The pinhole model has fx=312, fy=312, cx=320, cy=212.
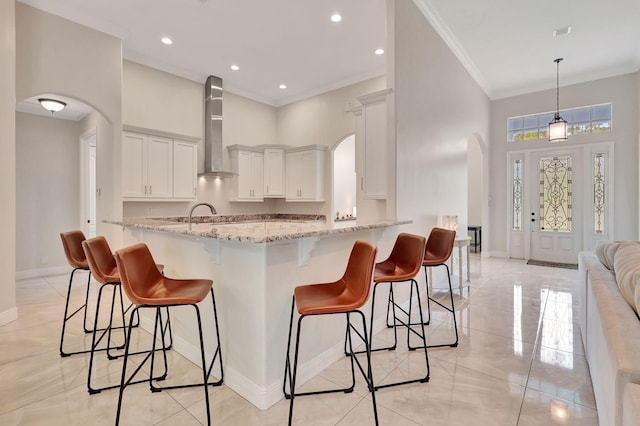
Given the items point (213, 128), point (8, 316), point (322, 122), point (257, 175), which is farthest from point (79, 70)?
point (322, 122)

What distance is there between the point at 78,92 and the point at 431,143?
4464 millimetres

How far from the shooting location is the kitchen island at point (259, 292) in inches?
74.3

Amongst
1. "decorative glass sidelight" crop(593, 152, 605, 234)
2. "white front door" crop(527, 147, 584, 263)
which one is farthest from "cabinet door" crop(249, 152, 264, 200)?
"decorative glass sidelight" crop(593, 152, 605, 234)

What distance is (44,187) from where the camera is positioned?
5.44m

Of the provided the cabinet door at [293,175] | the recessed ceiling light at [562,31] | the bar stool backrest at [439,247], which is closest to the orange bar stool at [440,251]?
the bar stool backrest at [439,247]

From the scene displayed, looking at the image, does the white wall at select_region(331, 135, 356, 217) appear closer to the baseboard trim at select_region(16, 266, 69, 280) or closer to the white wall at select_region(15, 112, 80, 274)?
the white wall at select_region(15, 112, 80, 274)

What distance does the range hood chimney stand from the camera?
5656 millimetres

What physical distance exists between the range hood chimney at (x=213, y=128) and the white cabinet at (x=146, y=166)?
0.77m

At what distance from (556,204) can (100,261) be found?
7388 millimetres

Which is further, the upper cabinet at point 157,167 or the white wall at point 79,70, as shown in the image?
the upper cabinet at point 157,167

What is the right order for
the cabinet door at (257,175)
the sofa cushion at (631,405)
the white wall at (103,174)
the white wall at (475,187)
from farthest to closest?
1. the white wall at (475,187)
2. the cabinet door at (257,175)
3. the white wall at (103,174)
4. the sofa cushion at (631,405)

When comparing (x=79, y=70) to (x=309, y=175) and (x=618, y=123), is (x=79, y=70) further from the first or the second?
(x=618, y=123)

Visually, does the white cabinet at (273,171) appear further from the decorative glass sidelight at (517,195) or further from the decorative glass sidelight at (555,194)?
the decorative glass sidelight at (555,194)

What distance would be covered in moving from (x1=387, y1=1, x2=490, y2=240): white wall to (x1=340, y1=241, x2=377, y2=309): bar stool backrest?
1475mm
